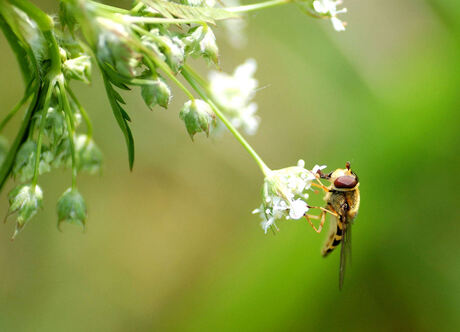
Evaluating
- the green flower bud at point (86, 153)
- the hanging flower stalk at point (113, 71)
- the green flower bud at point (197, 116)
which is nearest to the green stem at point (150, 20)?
the hanging flower stalk at point (113, 71)

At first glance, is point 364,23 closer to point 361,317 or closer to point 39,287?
point 361,317

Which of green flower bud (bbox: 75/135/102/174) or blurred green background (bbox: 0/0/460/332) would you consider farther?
blurred green background (bbox: 0/0/460/332)

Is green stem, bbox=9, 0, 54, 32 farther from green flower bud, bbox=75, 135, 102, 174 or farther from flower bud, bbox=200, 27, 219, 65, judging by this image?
green flower bud, bbox=75, 135, 102, 174

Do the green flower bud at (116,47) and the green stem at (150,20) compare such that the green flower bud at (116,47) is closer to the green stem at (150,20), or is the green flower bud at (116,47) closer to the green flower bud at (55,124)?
the green stem at (150,20)

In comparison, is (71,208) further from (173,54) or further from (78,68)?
(173,54)

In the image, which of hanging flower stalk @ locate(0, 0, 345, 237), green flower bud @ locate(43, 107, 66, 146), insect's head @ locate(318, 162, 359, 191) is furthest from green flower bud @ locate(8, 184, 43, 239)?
insect's head @ locate(318, 162, 359, 191)

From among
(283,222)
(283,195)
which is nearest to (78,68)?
(283,195)

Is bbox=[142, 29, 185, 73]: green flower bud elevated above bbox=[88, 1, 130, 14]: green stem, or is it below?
below
